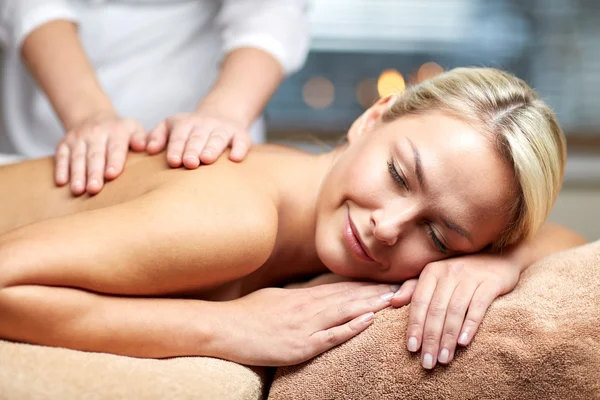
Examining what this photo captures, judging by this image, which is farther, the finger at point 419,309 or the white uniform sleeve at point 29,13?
the white uniform sleeve at point 29,13

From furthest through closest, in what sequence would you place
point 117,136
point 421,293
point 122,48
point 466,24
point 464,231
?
point 466,24 < point 122,48 < point 117,136 < point 464,231 < point 421,293

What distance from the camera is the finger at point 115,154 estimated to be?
1.19 metres

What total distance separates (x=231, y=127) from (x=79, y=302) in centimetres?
45

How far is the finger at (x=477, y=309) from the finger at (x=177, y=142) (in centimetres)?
52

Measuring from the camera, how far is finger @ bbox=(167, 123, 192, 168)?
3.80 feet

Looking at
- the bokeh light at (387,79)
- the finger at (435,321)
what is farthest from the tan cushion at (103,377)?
the bokeh light at (387,79)

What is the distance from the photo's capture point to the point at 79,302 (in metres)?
0.96

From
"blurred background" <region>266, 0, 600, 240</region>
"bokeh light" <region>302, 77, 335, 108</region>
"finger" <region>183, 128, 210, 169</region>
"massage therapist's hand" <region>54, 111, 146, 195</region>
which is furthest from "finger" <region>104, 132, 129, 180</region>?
"bokeh light" <region>302, 77, 335, 108</region>

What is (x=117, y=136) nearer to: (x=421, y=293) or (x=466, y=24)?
(x=421, y=293)

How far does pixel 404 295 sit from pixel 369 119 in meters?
0.43

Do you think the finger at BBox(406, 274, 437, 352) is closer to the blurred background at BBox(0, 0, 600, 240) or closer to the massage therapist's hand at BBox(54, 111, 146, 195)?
the massage therapist's hand at BBox(54, 111, 146, 195)

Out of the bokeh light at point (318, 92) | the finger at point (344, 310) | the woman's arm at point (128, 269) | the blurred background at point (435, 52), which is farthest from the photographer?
the bokeh light at point (318, 92)

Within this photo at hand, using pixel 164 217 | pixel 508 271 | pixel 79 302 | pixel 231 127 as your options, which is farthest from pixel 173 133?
pixel 508 271

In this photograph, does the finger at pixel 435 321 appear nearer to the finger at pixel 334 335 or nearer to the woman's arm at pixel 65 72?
the finger at pixel 334 335
